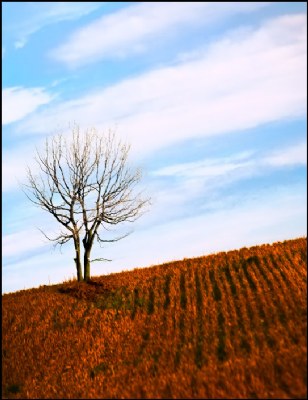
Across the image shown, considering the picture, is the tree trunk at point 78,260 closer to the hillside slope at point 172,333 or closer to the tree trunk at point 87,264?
the tree trunk at point 87,264

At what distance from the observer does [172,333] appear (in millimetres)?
18109

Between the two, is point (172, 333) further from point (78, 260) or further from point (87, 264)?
point (78, 260)

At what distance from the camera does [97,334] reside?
789 inches

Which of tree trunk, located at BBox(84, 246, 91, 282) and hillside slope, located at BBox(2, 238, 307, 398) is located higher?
tree trunk, located at BBox(84, 246, 91, 282)

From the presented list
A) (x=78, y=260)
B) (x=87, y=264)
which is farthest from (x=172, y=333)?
(x=78, y=260)

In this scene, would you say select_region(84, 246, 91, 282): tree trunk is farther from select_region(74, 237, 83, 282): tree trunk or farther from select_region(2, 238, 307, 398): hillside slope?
select_region(2, 238, 307, 398): hillside slope

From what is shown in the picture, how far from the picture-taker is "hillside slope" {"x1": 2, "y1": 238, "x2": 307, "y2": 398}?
44.0ft

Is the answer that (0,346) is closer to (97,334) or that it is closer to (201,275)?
(97,334)

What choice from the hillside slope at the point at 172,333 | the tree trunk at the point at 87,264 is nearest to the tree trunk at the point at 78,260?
the tree trunk at the point at 87,264

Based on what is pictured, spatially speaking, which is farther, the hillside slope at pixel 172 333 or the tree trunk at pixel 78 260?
the tree trunk at pixel 78 260

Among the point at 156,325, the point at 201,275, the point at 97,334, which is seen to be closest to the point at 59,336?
the point at 97,334

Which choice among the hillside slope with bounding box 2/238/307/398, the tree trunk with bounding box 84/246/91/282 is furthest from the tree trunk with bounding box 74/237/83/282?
the hillside slope with bounding box 2/238/307/398

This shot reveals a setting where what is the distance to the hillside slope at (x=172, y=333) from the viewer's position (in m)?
13.4

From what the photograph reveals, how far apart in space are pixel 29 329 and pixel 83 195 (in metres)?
9.49
